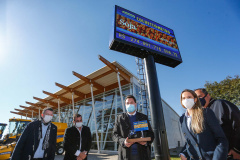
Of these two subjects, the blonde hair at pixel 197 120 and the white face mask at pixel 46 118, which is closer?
the blonde hair at pixel 197 120

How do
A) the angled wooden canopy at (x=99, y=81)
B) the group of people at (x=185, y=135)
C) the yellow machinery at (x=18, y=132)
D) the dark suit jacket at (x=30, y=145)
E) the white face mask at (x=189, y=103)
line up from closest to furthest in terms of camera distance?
the group of people at (x=185, y=135) → the white face mask at (x=189, y=103) → the dark suit jacket at (x=30, y=145) → the yellow machinery at (x=18, y=132) → the angled wooden canopy at (x=99, y=81)

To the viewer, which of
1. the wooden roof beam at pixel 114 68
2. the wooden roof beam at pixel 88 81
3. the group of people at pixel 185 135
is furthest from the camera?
the wooden roof beam at pixel 88 81

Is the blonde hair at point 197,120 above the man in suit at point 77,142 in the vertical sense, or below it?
above

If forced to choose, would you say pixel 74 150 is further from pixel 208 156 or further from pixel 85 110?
pixel 85 110

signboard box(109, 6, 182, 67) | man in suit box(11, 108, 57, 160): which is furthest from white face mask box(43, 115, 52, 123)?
signboard box(109, 6, 182, 67)

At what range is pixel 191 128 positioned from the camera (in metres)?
1.77

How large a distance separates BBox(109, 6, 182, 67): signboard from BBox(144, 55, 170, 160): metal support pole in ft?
4.01

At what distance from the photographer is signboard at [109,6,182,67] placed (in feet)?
19.9

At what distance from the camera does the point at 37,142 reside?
2.74 metres

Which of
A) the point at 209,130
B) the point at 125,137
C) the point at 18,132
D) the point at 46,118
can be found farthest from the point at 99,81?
the point at 209,130

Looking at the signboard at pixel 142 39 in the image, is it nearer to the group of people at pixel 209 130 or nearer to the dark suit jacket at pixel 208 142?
the group of people at pixel 209 130

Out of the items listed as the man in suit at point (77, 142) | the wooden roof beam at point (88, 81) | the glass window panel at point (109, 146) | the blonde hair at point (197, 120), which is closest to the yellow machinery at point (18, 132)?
the glass window panel at point (109, 146)

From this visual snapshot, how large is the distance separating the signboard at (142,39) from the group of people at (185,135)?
3889 mm

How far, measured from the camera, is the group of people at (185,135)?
161cm
